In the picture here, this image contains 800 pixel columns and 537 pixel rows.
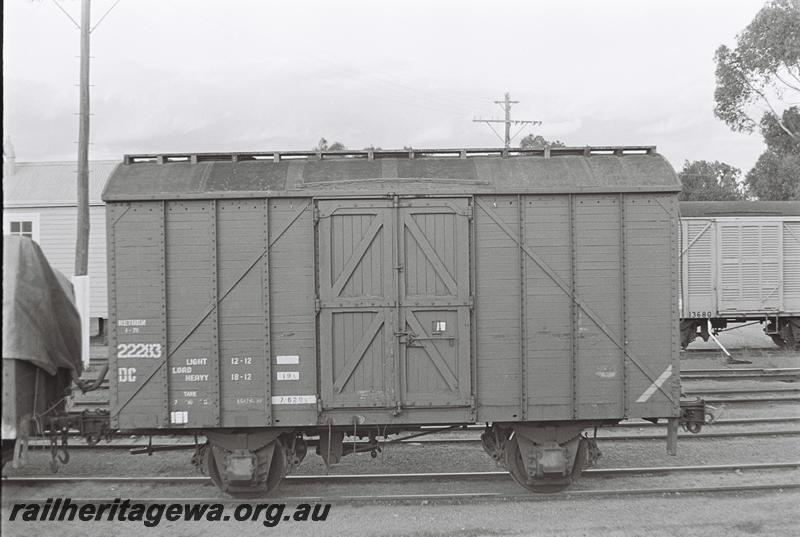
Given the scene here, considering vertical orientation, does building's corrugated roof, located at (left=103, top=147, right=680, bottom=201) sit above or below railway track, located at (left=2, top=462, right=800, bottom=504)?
above

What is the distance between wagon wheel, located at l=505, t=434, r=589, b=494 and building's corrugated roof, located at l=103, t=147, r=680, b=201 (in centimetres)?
312

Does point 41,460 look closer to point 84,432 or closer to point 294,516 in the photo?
point 84,432

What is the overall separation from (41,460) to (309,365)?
195 inches

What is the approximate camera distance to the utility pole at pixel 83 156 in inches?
549

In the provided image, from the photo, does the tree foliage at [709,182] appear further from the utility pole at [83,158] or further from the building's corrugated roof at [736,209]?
the utility pole at [83,158]

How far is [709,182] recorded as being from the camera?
192ft

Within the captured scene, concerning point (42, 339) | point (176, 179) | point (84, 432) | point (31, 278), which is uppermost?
point (176, 179)

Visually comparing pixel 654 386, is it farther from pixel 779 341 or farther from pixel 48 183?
pixel 48 183

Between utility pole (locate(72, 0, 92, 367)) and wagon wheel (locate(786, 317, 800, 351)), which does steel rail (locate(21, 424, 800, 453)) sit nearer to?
utility pole (locate(72, 0, 92, 367))

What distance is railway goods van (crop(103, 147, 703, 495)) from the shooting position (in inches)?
277

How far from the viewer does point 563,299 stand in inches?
282

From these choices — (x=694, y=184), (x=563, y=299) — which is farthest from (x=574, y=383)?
(x=694, y=184)

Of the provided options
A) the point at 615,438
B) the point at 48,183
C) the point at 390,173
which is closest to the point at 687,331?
the point at 615,438

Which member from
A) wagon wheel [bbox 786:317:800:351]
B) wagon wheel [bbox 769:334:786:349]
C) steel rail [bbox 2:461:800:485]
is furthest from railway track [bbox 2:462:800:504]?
wagon wheel [bbox 769:334:786:349]
